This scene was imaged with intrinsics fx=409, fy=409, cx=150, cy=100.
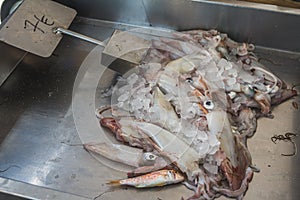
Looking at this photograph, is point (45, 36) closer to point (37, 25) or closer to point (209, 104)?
point (37, 25)

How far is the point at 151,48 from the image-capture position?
4.97ft

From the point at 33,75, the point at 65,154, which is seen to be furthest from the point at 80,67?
the point at 65,154

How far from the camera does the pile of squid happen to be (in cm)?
122

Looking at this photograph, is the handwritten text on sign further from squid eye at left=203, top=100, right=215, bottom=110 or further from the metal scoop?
squid eye at left=203, top=100, right=215, bottom=110

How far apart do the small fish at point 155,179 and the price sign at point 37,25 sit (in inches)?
22.1

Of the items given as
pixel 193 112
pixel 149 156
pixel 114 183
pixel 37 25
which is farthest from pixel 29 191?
pixel 37 25

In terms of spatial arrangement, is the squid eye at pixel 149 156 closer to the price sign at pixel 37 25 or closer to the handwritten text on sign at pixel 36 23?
the price sign at pixel 37 25

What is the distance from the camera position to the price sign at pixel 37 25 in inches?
56.5

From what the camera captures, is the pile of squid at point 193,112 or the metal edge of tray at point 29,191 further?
the pile of squid at point 193,112

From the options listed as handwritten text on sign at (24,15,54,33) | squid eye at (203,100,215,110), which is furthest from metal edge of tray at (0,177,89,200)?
handwritten text on sign at (24,15,54,33)

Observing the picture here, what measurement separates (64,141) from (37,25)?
0.45 metres

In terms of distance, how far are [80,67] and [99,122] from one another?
0.94ft

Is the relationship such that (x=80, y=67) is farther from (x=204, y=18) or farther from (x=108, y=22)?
(x=204, y=18)

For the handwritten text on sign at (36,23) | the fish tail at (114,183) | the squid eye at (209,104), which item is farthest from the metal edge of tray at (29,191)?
the handwritten text on sign at (36,23)
